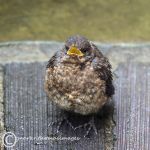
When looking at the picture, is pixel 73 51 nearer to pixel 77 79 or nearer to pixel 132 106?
pixel 77 79

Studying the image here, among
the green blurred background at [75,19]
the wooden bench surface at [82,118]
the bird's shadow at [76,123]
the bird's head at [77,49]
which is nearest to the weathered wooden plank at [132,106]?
the wooden bench surface at [82,118]

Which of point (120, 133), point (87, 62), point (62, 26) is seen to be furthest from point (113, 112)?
point (62, 26)

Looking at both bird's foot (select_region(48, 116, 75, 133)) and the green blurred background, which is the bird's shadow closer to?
bird's foot (select_region(48, 116, 75, 133))

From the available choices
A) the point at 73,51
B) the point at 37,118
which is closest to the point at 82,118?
the point at 37,118

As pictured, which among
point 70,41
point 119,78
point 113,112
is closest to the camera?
point 70,41

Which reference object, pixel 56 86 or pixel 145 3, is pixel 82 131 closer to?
pixel 56 86

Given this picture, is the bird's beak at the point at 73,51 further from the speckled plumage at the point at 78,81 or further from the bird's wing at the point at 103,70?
the bird's wing at the point at 103,70

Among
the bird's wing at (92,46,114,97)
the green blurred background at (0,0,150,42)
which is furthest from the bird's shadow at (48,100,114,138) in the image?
the green blurred background at (0,0,150,42)
